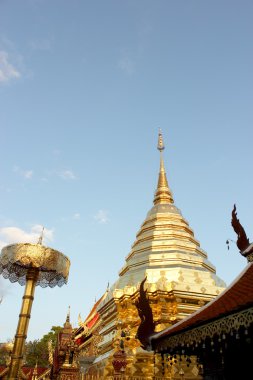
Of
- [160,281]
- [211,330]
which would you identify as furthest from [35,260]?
[160,281]

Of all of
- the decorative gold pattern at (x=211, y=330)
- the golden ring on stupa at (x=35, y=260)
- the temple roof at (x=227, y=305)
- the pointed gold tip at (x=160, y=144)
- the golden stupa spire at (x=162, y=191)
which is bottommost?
the decorative gold pattern at (x=211, y=330)

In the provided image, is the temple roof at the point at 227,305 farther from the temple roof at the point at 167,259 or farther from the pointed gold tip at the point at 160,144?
the pointed gold tip at the point at 160,144

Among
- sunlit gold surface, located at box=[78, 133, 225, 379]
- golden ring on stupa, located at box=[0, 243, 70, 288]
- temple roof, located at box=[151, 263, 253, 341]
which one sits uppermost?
sunlit gold surface, located at box=[78, 133, 225, 379]

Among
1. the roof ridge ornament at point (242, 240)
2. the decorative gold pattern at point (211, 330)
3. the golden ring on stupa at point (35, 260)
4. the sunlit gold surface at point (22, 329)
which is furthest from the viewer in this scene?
the golden ring on stupa at point (35, 260)

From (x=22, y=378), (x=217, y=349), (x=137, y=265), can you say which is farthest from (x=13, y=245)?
(x=137, y=265)

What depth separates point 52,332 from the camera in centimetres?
4806

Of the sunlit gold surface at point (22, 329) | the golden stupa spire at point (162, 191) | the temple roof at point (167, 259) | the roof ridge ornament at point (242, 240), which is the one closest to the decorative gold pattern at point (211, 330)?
the roof ridge ornament at point (242, 240)

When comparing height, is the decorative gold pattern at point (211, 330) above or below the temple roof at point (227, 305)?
below

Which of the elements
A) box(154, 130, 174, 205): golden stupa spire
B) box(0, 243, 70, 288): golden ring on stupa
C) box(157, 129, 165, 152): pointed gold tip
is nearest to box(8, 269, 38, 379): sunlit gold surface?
box(0, 243, 70, 288): golden ring on stupa

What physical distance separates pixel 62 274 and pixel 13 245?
5.50ft

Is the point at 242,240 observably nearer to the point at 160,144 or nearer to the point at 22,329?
the point at 22,329

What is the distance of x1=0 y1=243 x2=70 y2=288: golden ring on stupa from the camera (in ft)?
29.9

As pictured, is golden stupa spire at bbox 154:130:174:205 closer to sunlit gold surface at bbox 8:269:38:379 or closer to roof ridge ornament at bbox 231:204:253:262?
Result: roof ridge ornament at bbox 231:204:253:262

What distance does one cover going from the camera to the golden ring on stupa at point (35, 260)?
359 inches
